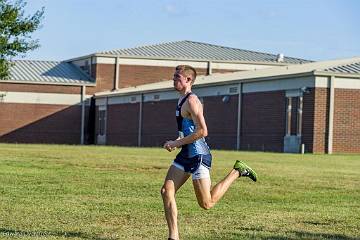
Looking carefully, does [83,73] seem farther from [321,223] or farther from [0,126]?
[321,223]

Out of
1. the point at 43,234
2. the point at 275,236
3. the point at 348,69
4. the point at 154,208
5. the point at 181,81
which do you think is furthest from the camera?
the point at 348,69

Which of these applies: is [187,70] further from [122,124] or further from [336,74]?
[122,124]

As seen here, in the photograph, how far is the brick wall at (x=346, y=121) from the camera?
4503 cm

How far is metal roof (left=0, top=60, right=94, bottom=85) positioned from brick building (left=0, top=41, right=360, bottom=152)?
3.4 inches

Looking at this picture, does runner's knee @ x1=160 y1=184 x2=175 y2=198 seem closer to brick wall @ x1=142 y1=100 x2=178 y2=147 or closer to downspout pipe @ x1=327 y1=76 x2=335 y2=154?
downspout pipe @ x1=327 y1=76 x2=335 y2=154

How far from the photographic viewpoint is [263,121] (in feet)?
160

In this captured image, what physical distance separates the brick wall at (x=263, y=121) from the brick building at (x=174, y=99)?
0.18ft

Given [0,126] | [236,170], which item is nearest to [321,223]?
[236,170]

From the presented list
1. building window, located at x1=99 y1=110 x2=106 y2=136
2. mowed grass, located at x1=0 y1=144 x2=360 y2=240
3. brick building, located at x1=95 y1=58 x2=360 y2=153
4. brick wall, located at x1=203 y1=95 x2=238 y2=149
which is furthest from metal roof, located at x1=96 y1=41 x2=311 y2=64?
mowed grass, located at x1=0 y1=144 x2=360 y2=240

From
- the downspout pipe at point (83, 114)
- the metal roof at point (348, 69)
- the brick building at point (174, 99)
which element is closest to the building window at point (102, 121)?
the brick building at point (174, 99)

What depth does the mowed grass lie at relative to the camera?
33.9ft

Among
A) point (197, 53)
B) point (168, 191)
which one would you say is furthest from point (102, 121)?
point (168, 191)

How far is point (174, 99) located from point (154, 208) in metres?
45.4

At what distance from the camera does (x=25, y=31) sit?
3984 centimetres
